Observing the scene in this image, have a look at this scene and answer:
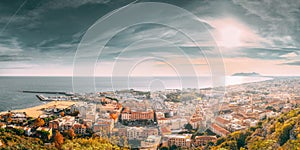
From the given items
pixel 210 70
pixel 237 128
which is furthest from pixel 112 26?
pixel 237 128

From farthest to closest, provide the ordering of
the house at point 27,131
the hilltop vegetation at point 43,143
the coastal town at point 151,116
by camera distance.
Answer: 1. the coastal town at point 151,116
2. the house at point 27,131
3. the hilltop vegetation at point 43,143

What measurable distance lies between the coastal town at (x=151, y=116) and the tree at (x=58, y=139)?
35 millimetres

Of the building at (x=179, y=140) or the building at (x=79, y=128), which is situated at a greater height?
the building at (x=79, y=128)

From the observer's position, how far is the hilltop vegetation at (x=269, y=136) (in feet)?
16.0

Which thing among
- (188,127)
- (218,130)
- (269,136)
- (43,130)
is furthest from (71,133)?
(269,136)

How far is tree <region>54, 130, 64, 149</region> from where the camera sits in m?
3.94

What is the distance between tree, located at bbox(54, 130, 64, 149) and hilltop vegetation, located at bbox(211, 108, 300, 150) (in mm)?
2806

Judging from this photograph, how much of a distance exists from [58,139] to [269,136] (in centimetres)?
407

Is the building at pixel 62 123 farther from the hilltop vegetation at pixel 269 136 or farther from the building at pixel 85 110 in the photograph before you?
the hilltop vegetation at pixel 269 136

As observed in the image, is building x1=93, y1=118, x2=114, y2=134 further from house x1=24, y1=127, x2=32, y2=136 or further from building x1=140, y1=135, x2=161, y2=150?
house x1=24, y1=127, x2=32, y2=136

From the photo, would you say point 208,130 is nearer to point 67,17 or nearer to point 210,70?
point 210,70

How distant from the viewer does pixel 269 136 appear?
17.4ft

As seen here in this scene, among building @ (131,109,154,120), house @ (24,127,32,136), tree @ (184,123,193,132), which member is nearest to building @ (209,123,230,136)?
tree @ (184,123,193,132)

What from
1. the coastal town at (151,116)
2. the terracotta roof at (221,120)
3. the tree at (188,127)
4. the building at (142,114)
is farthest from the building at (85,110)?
the terracotta roof at (221,120)
